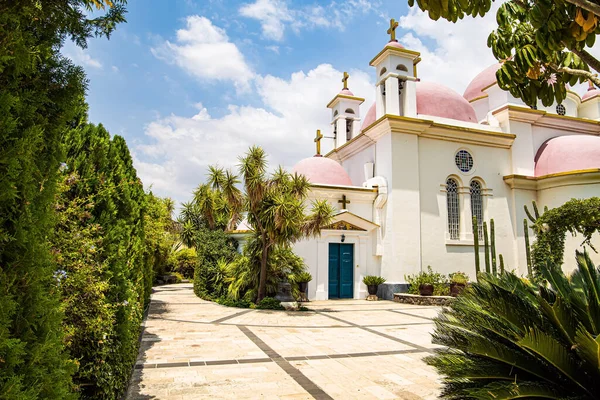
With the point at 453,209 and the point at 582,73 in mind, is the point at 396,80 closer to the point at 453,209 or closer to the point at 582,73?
the point at 453,209

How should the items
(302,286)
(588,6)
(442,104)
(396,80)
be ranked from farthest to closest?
(442,104), (396,80), (302,286), (588,6)

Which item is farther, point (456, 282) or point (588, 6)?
point (456, 282)

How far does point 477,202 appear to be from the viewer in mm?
20672

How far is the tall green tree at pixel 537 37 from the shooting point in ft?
12.1

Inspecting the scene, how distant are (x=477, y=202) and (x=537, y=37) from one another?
18.2 meters

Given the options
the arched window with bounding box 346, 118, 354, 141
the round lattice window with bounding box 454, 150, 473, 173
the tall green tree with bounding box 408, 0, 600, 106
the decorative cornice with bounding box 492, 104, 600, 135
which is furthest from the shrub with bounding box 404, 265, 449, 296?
the tall green tree with bounding box 408, 0, 600, 106

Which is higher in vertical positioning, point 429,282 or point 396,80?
point 396,80

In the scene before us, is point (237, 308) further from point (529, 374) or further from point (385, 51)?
point (385, 51)

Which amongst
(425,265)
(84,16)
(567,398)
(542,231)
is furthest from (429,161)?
(84,16)

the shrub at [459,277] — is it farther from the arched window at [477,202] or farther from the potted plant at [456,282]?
the arched window at [477,202]

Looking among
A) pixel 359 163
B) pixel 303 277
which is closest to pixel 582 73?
pixel 303 277

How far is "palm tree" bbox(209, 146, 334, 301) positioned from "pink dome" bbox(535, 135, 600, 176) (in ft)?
43.1

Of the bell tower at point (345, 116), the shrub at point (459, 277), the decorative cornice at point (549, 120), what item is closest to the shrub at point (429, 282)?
the shrub at point (459, 277)

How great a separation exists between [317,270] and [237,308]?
4.67m
